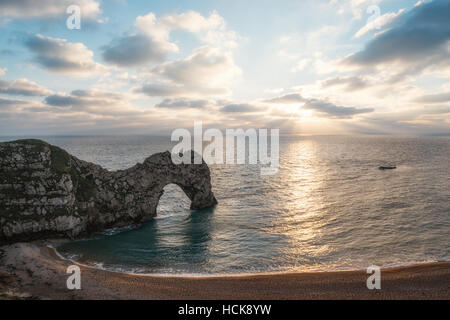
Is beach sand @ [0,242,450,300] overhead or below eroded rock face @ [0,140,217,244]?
below

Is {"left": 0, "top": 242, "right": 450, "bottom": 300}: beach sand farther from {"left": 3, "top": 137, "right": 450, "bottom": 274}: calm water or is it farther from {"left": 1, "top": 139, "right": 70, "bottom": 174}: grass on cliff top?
{"left": 1, "top": 139, "right": 70, "bottom": 174}: grass on cliff top

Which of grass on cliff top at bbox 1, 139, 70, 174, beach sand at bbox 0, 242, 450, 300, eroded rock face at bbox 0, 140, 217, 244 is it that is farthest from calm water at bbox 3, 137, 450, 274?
grass on cliff top at bbox 1, 139, 70, 174

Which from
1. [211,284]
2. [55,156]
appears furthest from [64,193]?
[211,284]

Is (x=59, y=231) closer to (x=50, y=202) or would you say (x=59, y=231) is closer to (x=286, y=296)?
(x=50, y=202)

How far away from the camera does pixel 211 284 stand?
21578 mm

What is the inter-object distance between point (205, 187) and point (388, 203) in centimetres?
3215

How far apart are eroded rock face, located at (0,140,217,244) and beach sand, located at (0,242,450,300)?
4.07 metres

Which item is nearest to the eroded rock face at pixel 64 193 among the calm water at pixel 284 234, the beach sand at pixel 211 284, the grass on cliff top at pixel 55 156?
the grass on cliff top at pixel 55 156

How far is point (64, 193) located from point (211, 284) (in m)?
19.8

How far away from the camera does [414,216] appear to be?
37.9 meters

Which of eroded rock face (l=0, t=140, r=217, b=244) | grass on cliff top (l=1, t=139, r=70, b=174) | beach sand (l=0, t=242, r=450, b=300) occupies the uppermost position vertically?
grass on cliff top (l=1, t=139, r=70, b=174)

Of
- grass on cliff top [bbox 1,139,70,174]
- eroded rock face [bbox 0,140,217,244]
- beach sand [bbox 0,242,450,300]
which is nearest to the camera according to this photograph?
beach sand [bbox 0,242,450,300]

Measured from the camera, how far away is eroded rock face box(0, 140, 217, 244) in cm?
2741

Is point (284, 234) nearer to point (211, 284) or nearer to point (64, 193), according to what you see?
point (211, 284)
